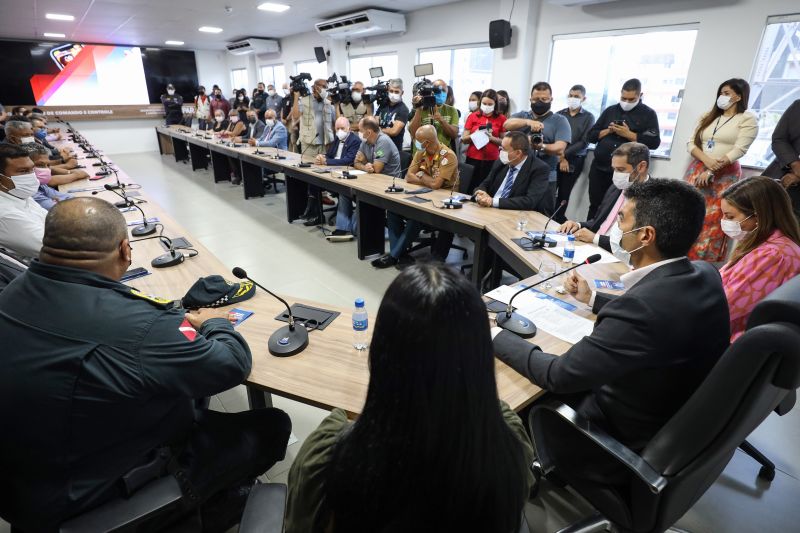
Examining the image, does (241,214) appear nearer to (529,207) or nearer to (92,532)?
→ (529,207)

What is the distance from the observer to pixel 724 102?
324cm

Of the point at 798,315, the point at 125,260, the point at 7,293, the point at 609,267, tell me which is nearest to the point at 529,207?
the point at 609,267

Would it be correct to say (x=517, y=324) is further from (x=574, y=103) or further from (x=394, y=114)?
(x=394, y=114)

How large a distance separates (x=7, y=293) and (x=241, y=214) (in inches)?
183

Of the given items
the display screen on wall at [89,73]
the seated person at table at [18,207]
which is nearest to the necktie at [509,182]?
the seated person at table at [18,207]

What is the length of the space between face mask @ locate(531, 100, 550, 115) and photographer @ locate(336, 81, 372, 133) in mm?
2621

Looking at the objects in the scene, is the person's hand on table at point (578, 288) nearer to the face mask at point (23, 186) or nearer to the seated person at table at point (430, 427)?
the seated person at table at point (430, 427)

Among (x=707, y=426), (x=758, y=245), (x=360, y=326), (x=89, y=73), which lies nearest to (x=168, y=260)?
(x=360, y=326)

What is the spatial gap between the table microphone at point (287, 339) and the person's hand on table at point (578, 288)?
1.12m

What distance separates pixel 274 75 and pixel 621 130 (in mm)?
10047

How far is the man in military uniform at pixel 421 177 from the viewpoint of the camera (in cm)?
372

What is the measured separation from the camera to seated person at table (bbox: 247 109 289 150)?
20.8 feet

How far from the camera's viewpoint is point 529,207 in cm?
313

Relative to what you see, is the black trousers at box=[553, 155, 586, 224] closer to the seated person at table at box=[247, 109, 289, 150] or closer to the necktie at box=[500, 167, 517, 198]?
the necktie at box=[500, 167, 517, 198]
